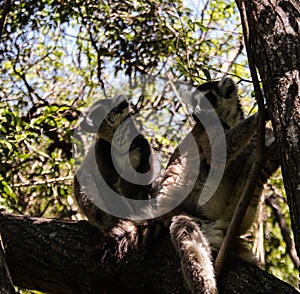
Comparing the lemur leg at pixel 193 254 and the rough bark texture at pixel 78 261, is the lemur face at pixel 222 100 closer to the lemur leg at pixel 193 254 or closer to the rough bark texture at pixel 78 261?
the lemur leg at pixel 193 254

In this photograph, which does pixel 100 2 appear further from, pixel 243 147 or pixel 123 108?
pixel 243 147

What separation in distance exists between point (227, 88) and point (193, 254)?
1742 mm

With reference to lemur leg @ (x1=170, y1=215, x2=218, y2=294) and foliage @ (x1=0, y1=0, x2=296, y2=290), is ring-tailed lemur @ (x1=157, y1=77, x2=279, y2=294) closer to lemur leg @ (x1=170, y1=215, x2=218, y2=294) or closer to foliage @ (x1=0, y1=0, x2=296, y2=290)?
lemur leg @ (x1=170, y1=215, x2=218, y2=294)

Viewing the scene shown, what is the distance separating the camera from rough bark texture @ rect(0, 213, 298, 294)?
422 cm

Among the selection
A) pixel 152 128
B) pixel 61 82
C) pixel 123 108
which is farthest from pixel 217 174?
pixel 61 82

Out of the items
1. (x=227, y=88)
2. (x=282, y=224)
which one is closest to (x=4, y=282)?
(x=227, y=88)

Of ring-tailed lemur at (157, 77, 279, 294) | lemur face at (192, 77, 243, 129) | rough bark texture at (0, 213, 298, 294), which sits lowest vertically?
rough bark texture at (0, 213, 298, 294)

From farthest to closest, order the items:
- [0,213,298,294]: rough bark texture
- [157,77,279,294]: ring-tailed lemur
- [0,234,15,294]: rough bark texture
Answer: [0,213,298,294]: rough bark texture
[157,77,279,294]: ring-tailed lemur
[0,234,15,294]: rough bark texture

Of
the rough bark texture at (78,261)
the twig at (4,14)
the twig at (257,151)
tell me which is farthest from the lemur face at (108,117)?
the twig at (257,151)

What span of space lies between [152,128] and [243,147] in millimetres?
3683

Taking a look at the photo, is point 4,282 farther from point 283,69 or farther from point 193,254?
point 283,69

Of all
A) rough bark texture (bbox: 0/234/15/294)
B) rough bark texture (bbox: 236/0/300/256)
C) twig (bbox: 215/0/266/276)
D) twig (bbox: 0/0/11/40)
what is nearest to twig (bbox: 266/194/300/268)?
twig (bbox: 215/0/266/276)

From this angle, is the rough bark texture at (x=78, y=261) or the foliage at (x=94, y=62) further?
the foliage at (x=94, y=62)

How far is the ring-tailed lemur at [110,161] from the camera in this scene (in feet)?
17.0
